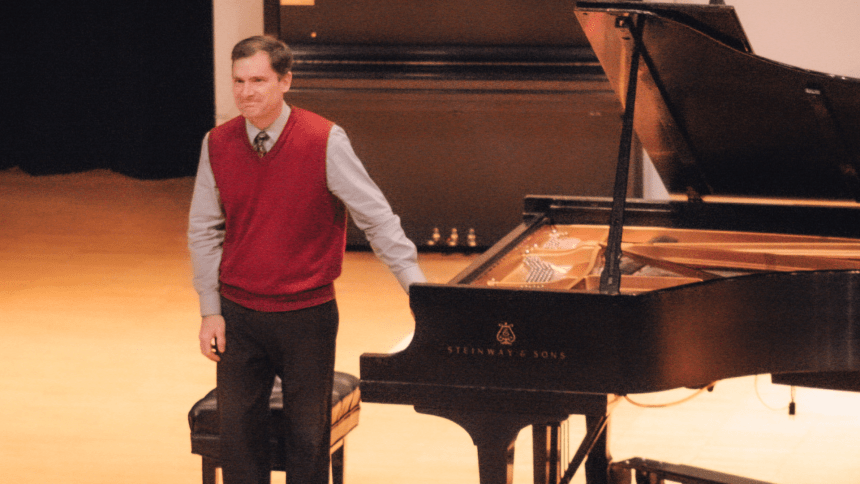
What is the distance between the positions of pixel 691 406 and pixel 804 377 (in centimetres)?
127

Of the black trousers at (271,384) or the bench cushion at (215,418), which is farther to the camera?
the bench cushion at (215,418)

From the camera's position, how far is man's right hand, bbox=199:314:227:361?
212cm

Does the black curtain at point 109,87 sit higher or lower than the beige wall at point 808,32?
lower

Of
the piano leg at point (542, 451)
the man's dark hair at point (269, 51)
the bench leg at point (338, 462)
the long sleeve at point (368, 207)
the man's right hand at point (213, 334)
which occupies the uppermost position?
the man's dark hair at point (269, 51)

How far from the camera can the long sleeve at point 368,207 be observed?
2074mm

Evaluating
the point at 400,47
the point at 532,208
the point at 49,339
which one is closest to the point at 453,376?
the point at 532,208

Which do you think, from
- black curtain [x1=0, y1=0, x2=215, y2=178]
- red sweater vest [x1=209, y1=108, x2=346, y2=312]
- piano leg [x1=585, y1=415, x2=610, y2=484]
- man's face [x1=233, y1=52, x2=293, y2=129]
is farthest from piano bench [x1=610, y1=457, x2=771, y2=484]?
black curtain [x1=0, y1=0, x2=215, y2=178]

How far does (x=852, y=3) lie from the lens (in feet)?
16.7

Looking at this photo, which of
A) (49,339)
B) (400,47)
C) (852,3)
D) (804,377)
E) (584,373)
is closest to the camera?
(584,373)

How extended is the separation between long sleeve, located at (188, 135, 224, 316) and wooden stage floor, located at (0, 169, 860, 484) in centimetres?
103

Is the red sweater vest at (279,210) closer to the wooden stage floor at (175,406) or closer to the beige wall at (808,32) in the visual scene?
the wooden stage floor at (175,406)

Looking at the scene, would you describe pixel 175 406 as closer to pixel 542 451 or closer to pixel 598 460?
pixel 598 460

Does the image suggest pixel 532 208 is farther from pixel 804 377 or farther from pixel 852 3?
pixel 852 3

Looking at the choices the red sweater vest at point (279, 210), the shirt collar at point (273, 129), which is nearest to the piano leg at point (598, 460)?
the red sweater vest at point (279, 210)
